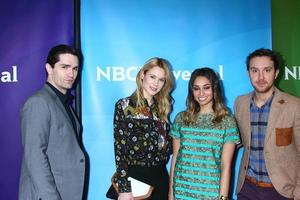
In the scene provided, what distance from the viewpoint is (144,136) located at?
2.54 metres

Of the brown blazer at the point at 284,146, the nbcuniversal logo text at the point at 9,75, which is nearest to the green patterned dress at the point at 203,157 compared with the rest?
the brown blazer at the point at 284,146

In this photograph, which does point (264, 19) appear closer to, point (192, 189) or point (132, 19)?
point (132, 19)

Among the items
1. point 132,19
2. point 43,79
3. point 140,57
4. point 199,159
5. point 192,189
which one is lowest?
point 192,189

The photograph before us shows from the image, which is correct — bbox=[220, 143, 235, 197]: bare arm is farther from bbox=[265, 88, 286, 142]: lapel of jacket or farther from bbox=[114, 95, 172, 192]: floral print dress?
bbox=[114, 95, 172, 192]: floral print dress

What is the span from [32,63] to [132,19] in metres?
0.93

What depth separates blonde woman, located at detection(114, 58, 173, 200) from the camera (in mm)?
2502

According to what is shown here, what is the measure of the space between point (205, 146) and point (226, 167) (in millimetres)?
203

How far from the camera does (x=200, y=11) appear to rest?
10.1ft

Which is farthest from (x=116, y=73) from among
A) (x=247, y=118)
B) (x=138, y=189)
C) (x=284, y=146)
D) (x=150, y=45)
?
(x=284, y=146)

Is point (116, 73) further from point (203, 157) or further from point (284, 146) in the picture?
point (284, 146)

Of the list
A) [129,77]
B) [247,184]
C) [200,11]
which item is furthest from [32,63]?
[247,184]

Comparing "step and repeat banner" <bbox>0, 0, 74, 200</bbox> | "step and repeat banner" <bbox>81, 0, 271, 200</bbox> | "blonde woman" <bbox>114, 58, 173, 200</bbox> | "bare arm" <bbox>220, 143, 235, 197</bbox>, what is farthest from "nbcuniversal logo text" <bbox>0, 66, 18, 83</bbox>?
"bare arm" <bbox>220, 143, 235, 197</bbox>

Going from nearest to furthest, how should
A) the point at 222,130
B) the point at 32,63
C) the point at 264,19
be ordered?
the point at 222,130 < the point at 32,63 < the point at 264,19

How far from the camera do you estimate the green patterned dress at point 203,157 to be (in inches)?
95.7
